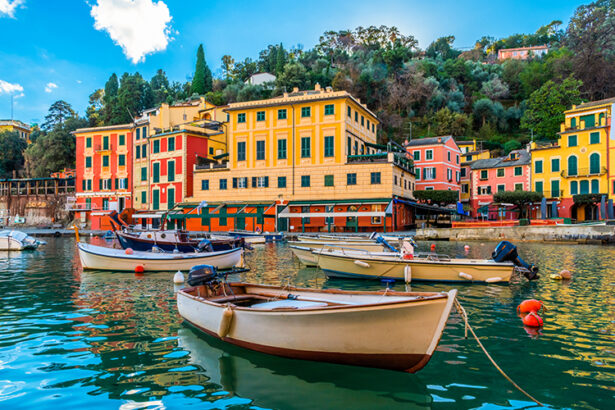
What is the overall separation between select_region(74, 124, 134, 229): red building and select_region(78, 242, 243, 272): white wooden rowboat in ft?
127

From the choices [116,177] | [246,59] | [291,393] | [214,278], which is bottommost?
[291,393]

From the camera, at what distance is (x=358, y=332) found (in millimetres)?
6207

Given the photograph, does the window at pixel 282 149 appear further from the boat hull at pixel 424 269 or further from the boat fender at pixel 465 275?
the boat fender at pixel 465 275

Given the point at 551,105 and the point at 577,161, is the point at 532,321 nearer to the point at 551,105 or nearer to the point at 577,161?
the point at 577,161

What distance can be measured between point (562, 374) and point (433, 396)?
2.45 m

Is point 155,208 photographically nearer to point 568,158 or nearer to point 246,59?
point 568,158

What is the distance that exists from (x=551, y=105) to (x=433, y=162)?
82.6 feet

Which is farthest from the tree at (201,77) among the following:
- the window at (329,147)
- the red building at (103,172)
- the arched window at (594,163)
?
the arched window at (594,163)

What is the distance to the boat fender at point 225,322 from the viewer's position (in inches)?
294

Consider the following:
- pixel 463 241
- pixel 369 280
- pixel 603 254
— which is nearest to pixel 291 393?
pixel 369 280

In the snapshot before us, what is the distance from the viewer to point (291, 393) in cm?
605

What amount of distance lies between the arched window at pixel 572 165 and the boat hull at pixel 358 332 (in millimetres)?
50724

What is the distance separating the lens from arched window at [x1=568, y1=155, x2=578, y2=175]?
46781 millimetres

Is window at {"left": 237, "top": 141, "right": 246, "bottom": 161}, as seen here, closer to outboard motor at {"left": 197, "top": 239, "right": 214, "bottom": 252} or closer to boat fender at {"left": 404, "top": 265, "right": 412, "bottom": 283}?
outboard motor at {"left": 197, "top": 239, "right": 214, "bottom": 252}
